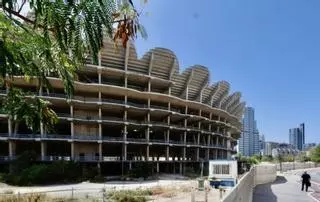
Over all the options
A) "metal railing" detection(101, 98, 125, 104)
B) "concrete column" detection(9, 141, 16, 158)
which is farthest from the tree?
"metal railing" detection(101, 98, 125, 104)

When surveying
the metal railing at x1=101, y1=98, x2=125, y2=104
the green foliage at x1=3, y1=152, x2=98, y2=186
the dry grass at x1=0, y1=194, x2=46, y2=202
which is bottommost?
the green foliage at x1=3, y1=152, x2=98, y2=186

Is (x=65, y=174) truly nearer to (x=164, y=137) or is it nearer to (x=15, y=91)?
(x=164, y=137)

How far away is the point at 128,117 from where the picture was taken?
72.1 m

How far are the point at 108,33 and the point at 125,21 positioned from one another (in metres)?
0.32

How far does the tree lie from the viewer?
2631 millimetres

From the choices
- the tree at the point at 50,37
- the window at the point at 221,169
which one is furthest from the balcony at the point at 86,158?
the tree at the point at 50,37

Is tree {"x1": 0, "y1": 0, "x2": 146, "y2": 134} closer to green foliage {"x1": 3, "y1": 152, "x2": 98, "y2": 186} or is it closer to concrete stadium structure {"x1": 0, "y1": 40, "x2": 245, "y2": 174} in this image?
green foliage {"x1": 3, "y1": 152, "x2": 98, "y2": 186}

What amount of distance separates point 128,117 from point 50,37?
227 feet

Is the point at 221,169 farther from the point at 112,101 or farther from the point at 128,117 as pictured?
the point at 128,117

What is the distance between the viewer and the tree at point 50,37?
263 cm

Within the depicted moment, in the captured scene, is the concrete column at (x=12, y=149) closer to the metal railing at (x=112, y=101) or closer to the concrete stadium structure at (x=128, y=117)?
the concrete stadium structure at (x=128, y=117)

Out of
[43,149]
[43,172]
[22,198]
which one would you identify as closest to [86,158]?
[43,149]

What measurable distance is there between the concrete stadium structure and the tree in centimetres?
4858

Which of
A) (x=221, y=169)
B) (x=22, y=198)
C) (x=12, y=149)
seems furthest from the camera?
(x=12, y=149)
